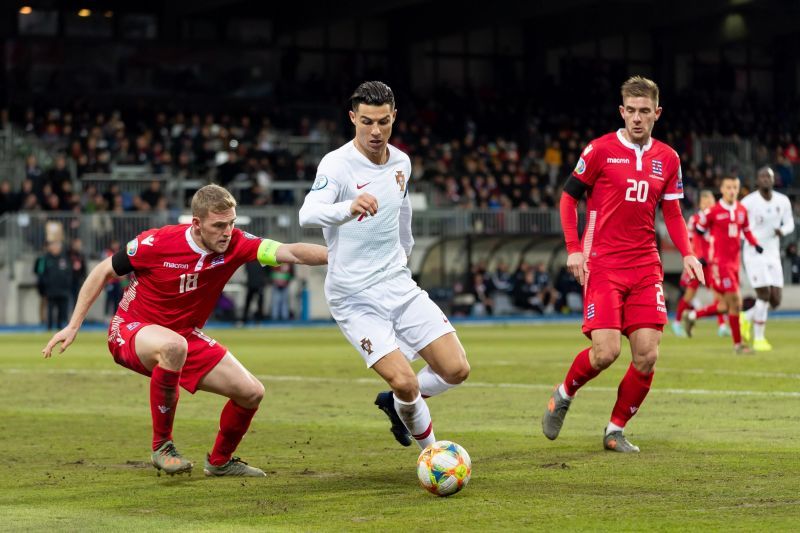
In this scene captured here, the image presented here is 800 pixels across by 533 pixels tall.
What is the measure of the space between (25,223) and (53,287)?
4340 mm

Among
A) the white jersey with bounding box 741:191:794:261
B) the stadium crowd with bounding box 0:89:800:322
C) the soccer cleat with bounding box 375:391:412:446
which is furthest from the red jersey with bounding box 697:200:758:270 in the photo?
the stadium crowd with bounding box 0:89:800:322

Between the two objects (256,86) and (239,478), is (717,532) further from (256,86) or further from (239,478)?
(256,86)

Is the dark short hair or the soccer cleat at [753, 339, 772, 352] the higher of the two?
the dark short hair

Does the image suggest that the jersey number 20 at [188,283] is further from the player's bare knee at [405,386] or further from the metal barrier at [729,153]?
the metal barrier at [729,153]

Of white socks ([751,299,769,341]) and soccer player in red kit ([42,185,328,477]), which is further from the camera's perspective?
white socks ([751,299,769,341])

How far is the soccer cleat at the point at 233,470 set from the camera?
875 cm

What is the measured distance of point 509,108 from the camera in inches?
1981

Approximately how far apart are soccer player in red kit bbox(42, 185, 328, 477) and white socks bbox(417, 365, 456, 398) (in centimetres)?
100

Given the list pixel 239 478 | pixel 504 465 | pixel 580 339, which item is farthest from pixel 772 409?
pixel 580 339

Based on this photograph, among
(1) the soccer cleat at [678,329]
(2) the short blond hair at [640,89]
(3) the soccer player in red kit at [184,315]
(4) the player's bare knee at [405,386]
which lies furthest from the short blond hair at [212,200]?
(1) the soccer cleat at [678,329]

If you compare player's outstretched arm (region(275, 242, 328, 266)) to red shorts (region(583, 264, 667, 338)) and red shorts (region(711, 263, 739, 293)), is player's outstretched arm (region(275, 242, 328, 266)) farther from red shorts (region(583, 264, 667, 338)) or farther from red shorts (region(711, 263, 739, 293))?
red shorts (region(711, 263, 739, 293))

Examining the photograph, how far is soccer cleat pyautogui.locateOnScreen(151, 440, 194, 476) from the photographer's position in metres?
8.59

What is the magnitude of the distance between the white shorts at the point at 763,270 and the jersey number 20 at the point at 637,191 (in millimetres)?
11089

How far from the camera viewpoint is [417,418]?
8.48m
